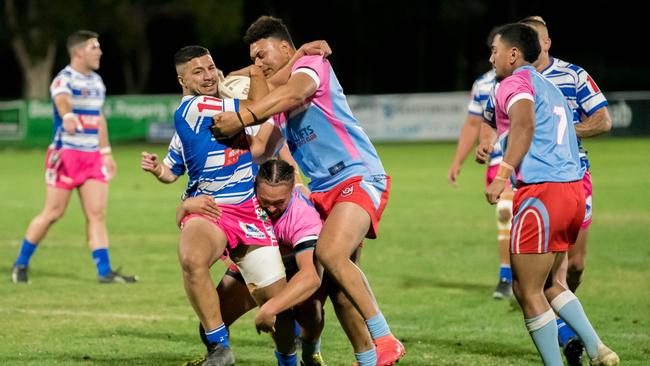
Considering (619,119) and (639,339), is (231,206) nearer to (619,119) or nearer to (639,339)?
(639,339)

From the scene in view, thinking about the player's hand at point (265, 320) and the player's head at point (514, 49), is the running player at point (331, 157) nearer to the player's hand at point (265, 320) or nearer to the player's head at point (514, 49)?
the player's hand at point (265, 320)

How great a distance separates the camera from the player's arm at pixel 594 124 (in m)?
8.13

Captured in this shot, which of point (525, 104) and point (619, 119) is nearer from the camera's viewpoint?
point (525, 104)

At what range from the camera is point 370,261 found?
1293cm

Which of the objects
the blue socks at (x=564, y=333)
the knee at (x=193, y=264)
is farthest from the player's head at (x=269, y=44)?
the blue socks at (x=564, y=333)

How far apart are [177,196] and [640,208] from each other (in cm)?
821

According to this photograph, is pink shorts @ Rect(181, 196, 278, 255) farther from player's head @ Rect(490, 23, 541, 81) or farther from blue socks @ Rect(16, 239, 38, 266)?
blue socks @ Rect(16, 239, 38, 266)

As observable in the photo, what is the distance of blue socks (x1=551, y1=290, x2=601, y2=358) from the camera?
22.9ft

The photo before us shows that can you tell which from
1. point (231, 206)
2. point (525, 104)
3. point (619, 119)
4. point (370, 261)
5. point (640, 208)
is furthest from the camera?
point (619, 119)

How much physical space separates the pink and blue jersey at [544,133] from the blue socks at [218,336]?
201 cm

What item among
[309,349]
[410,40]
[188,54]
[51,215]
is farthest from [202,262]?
[410,40]

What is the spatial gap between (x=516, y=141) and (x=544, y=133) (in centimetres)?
35

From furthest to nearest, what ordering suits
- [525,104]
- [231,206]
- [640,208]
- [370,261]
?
[640,208], [370,261], [231,206], [525,104]

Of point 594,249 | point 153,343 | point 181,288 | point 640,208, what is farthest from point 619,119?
point 153,343
